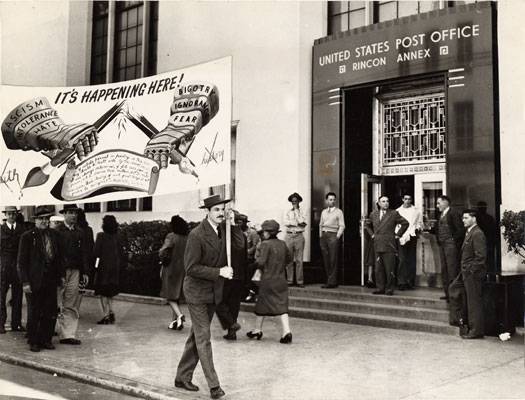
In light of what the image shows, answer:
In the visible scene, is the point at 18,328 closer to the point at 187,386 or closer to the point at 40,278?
the point at 40,278

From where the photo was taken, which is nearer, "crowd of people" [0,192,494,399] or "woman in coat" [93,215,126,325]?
"crowd of people" [0,192,494,399]

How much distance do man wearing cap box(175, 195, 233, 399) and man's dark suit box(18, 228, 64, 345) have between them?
3.17 meters

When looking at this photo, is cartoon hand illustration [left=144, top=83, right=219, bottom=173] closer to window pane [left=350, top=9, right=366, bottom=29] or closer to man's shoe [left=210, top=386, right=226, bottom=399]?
man's shoe [left=210, top=386, right=226, bottom=399]

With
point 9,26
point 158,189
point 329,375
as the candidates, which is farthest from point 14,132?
point 9,26

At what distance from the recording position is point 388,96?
13.9 m

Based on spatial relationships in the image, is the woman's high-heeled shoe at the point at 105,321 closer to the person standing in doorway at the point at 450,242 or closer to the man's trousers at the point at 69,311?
the man's trousers at the point at 69,311

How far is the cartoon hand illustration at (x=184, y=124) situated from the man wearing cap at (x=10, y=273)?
4192 millimetres

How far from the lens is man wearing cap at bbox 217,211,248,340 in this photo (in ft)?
29.7

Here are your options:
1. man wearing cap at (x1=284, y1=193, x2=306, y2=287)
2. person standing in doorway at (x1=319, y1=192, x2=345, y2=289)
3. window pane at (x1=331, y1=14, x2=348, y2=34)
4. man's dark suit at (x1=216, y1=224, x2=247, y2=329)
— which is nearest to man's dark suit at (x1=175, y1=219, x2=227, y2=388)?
man's dark suit at (x1=216, y1=224, x2=247, y2=329)

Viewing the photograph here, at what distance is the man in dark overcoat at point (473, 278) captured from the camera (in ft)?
30.1

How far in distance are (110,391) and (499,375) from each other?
4.44m

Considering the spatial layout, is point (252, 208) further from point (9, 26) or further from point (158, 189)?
point (9, 26)

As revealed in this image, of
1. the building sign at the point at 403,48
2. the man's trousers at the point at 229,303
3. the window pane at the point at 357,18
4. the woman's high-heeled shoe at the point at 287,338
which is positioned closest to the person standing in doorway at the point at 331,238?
the building sign at the point at 403,48
